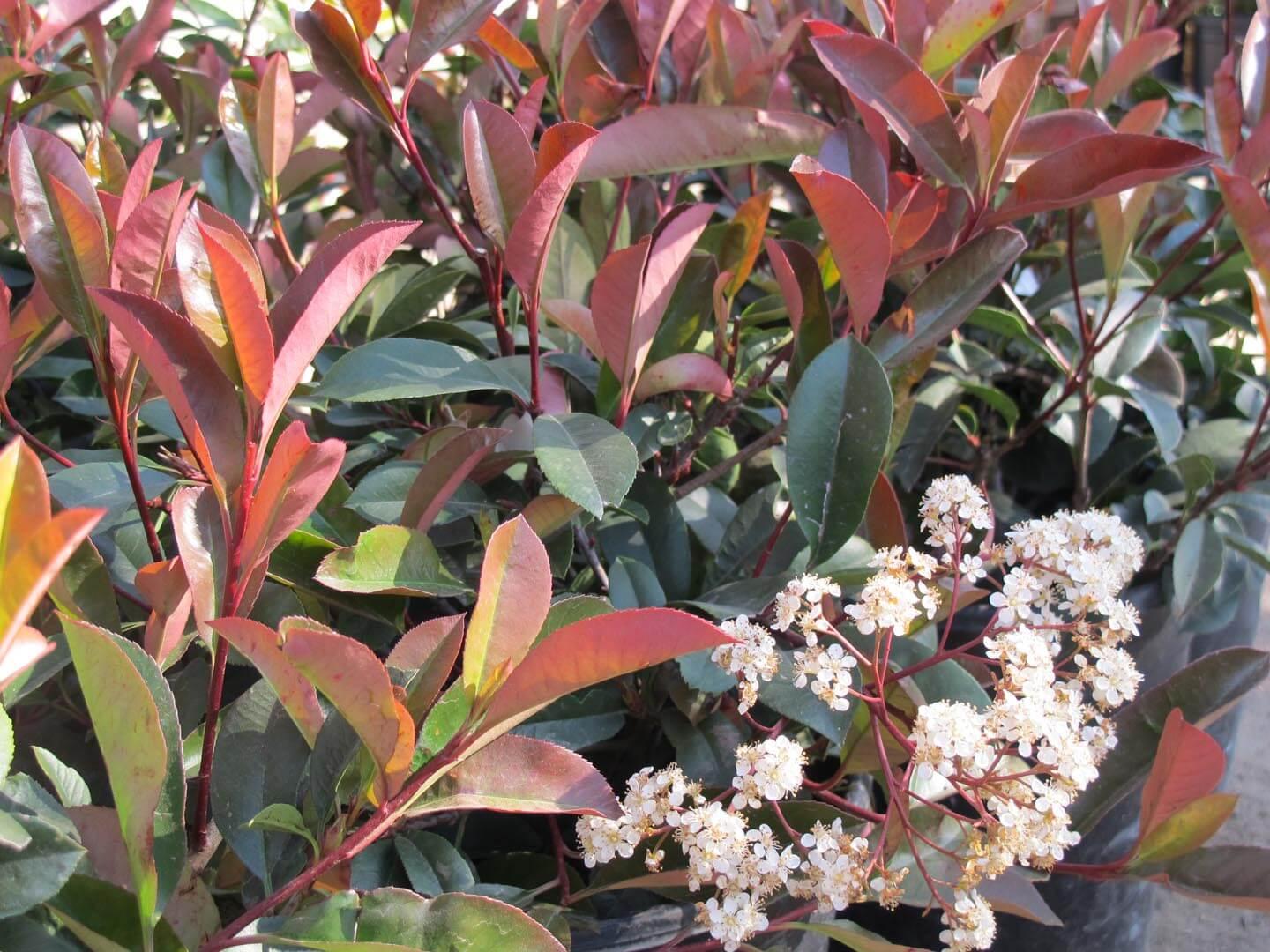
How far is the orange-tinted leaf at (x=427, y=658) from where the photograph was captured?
0.48 meters

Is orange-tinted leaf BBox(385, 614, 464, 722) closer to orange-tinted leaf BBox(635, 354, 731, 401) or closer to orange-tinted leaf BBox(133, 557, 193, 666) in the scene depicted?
orange-tinted leaf BBox(133, 557, 193, 666)

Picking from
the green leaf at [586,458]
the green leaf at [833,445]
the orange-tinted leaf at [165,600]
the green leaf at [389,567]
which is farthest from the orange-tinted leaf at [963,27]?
the orange-tinted leaf at [165,600]

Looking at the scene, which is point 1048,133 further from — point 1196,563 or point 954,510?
point 1196,563

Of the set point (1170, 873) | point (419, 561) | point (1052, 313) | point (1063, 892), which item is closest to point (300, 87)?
point (419, 561)

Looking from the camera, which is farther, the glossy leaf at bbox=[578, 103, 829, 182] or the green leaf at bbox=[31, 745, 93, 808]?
the glossy leaf at bbox=[578, 103, 829, 182]

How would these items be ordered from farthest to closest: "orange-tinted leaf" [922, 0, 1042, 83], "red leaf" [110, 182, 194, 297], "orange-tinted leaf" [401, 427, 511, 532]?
"orange-tinted leaf" [922, 0, 1042, 83] → "orange-tinted leaf" [401, 427, 511, 532] → "red leaf" [110, 182, 194, 297]

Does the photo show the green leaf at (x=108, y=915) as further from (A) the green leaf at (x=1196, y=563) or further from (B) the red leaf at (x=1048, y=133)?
(A) the green leaf at (x=1196, y=563)

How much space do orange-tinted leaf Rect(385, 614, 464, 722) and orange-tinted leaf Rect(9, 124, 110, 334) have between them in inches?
8.3

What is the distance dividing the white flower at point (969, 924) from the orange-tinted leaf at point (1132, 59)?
73cm

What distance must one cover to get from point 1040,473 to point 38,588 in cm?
112

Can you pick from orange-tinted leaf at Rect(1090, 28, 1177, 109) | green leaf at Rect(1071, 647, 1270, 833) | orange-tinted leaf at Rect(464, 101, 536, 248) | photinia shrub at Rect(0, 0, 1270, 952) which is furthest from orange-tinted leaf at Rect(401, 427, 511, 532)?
orange-tinted leaf at Rect(1090, 28, 1177, 109)

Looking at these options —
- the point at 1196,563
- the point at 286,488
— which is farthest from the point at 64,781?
the point at 1196,563

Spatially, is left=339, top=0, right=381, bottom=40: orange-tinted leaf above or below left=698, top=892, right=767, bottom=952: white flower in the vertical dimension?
above

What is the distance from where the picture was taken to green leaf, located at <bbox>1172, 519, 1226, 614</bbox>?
3.18 feet
